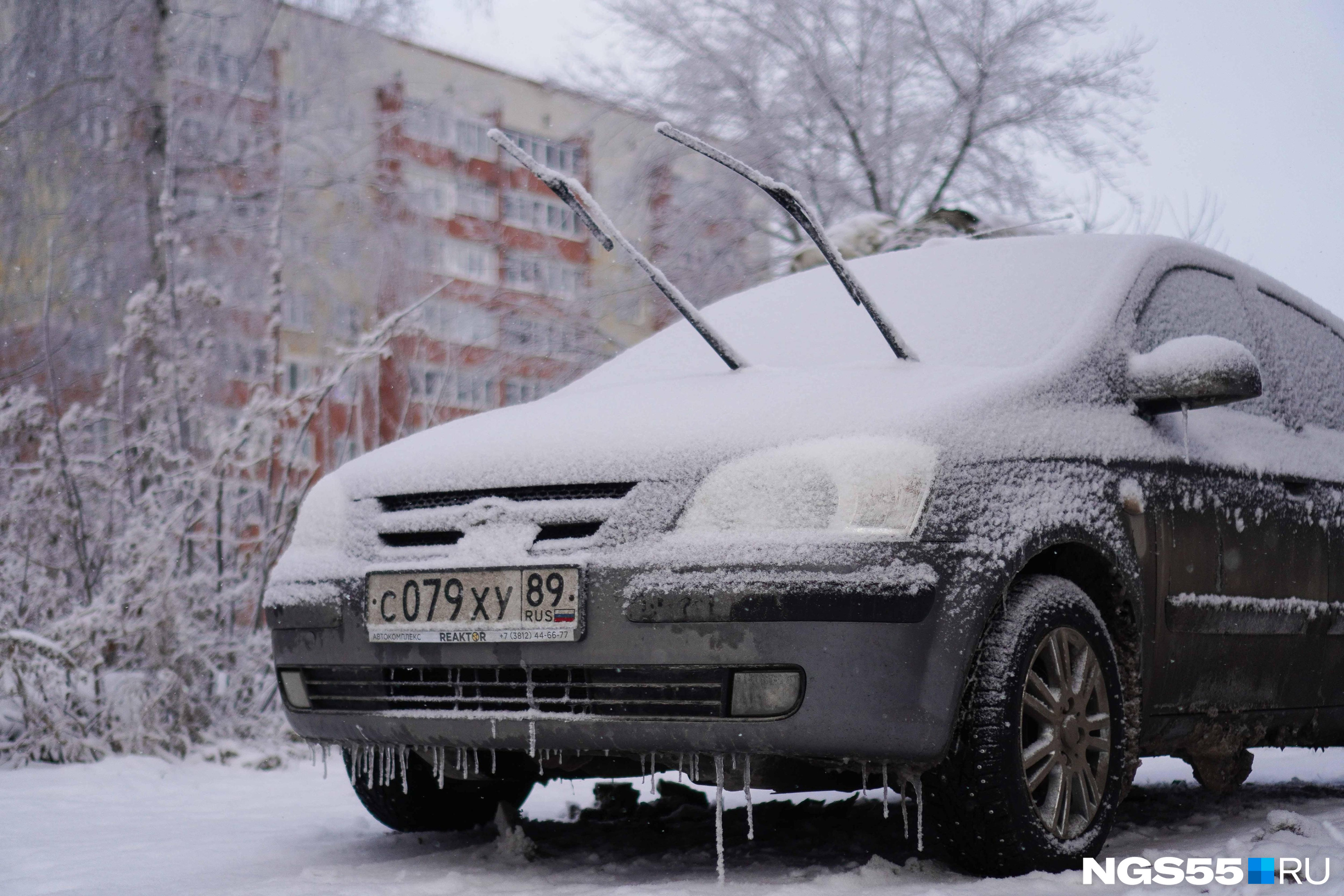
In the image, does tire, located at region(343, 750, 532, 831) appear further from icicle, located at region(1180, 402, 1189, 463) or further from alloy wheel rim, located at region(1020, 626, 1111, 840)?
icicle, located at region(1180, 402, 1189, 463)

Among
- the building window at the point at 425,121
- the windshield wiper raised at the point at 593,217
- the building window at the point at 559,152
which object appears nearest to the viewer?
the windshield wiper raised at the point at 593,217

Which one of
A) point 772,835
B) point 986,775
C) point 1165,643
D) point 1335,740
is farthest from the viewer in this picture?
point 1335,740

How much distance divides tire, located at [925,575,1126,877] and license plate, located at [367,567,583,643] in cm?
81

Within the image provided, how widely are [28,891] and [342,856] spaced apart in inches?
28.7

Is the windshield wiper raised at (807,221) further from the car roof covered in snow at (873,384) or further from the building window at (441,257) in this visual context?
the building window at (441,257)

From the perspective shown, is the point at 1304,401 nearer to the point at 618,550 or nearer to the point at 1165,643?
the point at 1165,643

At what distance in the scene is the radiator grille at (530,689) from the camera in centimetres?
280

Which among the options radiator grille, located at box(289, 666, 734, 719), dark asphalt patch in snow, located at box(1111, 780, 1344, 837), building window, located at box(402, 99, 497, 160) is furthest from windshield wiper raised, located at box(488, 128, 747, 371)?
building window, located at box(402, 99, 497, 160)

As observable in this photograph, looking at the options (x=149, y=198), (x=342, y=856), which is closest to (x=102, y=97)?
(x=149, y=198)

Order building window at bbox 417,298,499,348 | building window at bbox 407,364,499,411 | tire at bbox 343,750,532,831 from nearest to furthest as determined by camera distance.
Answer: tire at bbox 343,750,532,831, building window at bbox 407,364,499,411, building window at bbox 417,298,499,348

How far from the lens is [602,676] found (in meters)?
2.87

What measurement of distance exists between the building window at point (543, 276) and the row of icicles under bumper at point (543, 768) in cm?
1195

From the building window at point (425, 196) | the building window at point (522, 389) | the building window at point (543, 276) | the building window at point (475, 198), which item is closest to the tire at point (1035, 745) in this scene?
the building window at point (522, 389)

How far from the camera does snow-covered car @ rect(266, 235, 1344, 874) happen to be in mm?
2748
